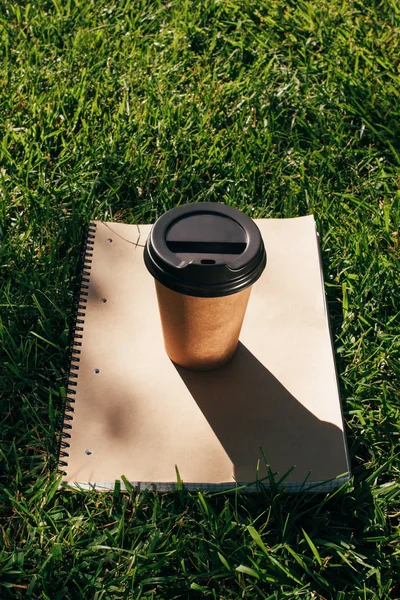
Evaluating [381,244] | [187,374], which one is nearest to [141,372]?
[187,374]

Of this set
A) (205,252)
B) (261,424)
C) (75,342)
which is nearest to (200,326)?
(205,252)

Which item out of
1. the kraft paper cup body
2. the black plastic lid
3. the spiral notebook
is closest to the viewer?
the black plastic lid

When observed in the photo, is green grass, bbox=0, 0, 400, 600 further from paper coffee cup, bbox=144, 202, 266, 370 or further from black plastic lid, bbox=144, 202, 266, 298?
black plastic lid, bbox=144, 202, 266, 298

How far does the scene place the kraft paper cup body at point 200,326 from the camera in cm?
163

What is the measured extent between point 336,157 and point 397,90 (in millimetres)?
493

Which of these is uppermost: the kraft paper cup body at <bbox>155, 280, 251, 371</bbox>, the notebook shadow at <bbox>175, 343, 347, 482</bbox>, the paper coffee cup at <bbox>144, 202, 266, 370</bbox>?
the paper coffee cup at <bbox>144, 202, 266, 370</bbox>

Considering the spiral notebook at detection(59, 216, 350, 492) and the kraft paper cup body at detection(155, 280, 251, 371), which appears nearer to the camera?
the kraft paper cup body at detection(155, 280, 251, 371)

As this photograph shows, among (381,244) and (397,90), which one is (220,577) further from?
(397,90)

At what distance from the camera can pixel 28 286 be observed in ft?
6.79

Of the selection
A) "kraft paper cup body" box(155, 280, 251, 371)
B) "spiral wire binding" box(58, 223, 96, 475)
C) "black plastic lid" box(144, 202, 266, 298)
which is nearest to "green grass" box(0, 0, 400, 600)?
"spiral wire binding" box(58, 223, 96, 475)

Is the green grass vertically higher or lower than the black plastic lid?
lower

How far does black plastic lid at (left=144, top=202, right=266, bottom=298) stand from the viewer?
1509 mm

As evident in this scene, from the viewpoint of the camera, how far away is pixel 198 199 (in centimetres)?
237

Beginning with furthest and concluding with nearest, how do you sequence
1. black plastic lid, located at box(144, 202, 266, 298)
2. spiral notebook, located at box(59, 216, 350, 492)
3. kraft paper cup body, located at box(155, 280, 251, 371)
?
1. spiral notebook, located at box(59, 216, 350, 492)
2. kraft paper cup body, located at box(155, 280, 251, 371)
3. black plastic lid, located at box(144, 202, 266, 298)
